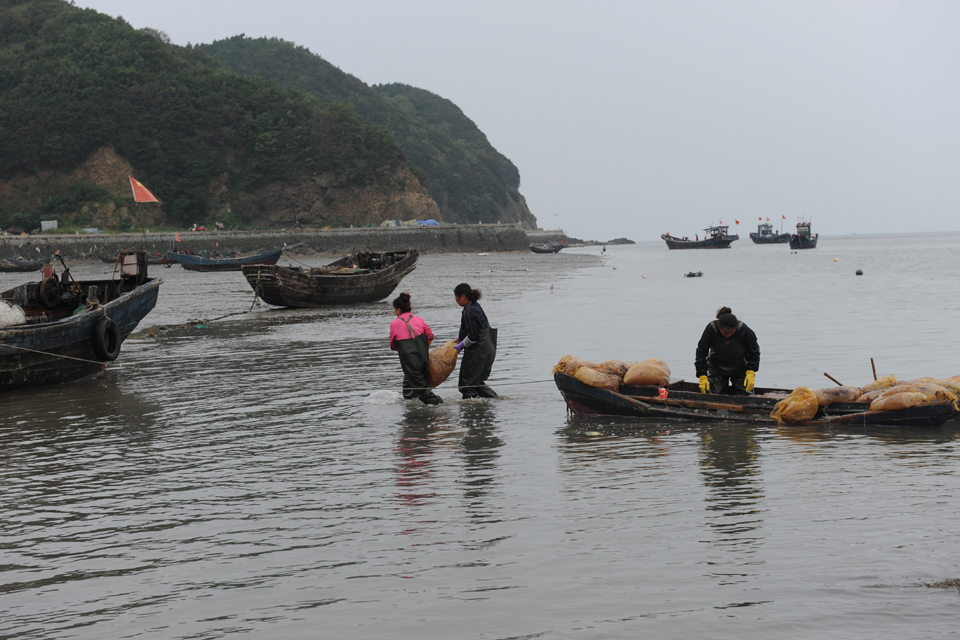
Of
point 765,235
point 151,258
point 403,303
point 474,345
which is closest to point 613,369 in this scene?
point 474,345

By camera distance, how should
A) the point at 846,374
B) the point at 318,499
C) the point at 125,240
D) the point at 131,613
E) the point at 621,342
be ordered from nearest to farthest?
the point at 131,613 < the point at 318,499 < the point at 846,374 < the point at 621,342 < the point at 125,240

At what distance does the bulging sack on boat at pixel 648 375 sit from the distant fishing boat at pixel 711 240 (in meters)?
109

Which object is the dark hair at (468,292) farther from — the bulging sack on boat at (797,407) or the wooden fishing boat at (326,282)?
the wooden fishing boat at (326,282)

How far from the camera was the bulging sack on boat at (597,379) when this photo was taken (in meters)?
9.87

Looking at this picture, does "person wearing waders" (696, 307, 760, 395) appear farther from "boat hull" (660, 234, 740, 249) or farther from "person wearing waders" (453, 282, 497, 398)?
"boat hull" (660, 234, 740, 249)

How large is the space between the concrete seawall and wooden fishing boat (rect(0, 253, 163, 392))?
59.3 meters

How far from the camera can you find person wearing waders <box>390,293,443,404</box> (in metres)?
10.9

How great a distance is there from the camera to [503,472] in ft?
24.8

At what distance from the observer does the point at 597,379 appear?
9.87 metres

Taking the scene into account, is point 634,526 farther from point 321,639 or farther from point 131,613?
point 131,613

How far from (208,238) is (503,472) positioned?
8764 cm

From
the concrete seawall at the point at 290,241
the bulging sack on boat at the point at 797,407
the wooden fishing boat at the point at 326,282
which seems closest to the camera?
the bulging sack on boat at the point at 797,407

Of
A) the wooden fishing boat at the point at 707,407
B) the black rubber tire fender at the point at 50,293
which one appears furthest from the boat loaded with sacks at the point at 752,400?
the black rubber tire fender at the point at 50,293

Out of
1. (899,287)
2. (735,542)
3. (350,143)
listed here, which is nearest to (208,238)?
(350,143)
